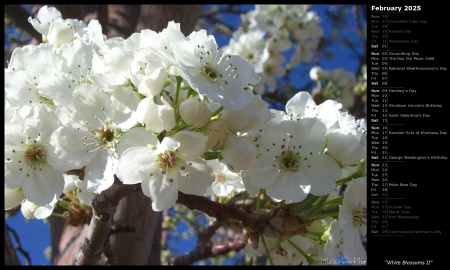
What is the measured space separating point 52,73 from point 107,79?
0.12 metres

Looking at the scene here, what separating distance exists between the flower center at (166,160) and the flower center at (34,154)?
23cm

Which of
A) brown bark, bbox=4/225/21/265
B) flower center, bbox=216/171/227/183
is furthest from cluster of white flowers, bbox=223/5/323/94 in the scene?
brown bark, bbox=4/225/21/265

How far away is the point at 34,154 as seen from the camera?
3.23ft

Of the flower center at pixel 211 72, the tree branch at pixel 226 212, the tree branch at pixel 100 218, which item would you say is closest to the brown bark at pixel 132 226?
the tree branch at pixel 100 218

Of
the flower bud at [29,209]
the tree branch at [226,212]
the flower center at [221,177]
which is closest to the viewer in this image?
the tree branch at [226,212]

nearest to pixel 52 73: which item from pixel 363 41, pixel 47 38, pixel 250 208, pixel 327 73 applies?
pixel 47 38

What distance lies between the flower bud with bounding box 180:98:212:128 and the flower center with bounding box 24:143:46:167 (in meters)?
0.29

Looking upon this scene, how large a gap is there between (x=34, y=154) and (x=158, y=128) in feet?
0.90

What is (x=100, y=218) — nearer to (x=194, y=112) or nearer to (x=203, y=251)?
(x=194, y=112)

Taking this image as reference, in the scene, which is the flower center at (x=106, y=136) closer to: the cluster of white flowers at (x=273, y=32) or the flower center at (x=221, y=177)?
the flower center at (x=221, y=177)

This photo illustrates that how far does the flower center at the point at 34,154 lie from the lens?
98 centimetres

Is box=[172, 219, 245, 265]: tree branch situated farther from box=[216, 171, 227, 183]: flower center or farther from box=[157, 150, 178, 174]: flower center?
box=[157, 150, 178, 174]: flower center

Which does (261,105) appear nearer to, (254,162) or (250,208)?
(254,162)

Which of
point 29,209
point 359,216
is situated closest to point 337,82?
point 359,216
